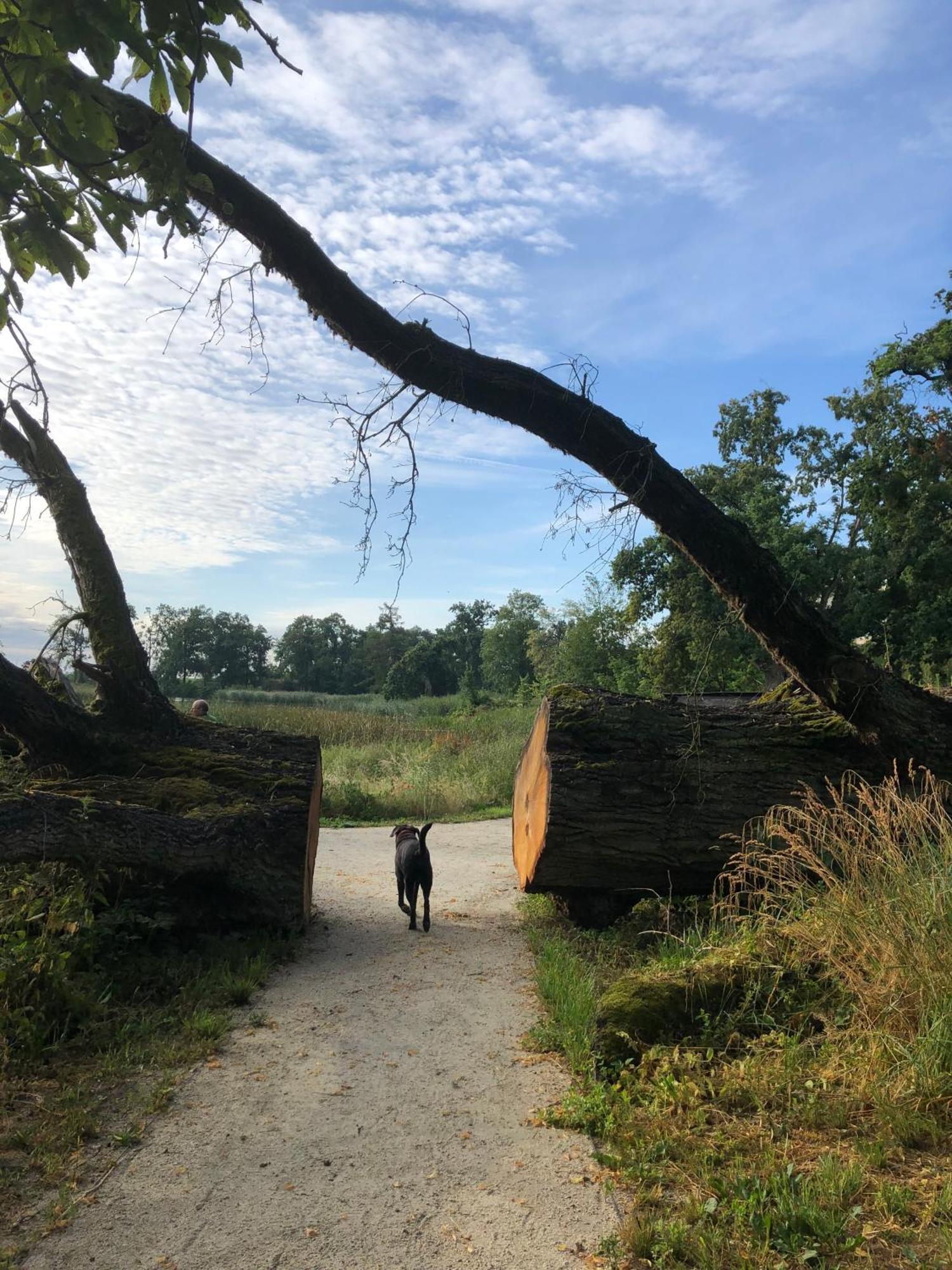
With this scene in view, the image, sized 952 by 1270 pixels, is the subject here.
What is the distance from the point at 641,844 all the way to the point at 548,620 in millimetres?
45445

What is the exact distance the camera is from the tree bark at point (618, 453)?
5.54m

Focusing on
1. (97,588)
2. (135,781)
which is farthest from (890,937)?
(97,588)

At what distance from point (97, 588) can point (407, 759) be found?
1013 cm

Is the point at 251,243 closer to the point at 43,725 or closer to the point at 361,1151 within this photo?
the point at 43,725

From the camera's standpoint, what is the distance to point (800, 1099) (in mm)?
3484

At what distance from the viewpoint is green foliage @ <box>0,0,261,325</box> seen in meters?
2.53

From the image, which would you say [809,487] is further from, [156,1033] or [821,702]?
[156,1033]

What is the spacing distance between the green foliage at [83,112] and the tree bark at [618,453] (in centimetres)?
187

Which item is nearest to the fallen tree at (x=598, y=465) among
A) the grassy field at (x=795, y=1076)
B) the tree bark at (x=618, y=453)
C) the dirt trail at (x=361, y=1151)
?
the tree bark at (x=618, y=453)

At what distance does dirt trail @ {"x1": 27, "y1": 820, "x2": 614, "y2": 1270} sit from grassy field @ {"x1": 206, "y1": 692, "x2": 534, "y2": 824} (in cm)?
318

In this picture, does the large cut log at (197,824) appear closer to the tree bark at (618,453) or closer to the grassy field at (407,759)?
the grassy field at (407,759)

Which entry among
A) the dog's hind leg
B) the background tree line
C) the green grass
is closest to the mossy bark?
the green grass

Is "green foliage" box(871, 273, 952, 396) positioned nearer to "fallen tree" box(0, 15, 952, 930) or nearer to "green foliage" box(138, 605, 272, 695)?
"fallen tree" box(0, 15, 952, 930)

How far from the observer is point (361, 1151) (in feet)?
11.2
